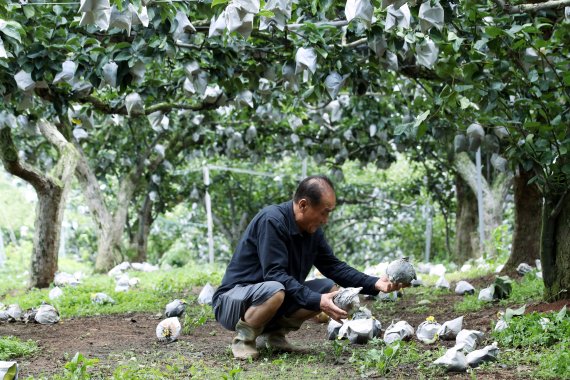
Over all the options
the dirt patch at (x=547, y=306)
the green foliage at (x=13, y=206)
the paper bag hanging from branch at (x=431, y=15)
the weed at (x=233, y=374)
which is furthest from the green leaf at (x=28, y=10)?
the green foliage at (x=13, y=206)

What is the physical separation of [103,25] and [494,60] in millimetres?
2094

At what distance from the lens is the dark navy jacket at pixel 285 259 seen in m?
3.57

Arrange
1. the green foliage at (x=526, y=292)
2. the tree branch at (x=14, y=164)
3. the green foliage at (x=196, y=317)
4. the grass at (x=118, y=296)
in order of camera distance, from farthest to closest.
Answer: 1. the tree branch at (x=14, y=164)
2. the grass at (x=118, y=296)
3. the green foliage at (x=526, y=292)
4. the green foliage at (x=196, y=317)

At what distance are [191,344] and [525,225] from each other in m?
3.31

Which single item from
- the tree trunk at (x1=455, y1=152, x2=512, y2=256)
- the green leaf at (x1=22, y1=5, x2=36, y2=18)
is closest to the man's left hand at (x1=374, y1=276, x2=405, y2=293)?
the green leaf at (x1=22, y1=5, x2=36, y2=18)

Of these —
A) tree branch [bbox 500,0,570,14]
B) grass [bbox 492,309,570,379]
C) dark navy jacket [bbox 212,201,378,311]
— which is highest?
tree branch [bbox 500,0,570,14]

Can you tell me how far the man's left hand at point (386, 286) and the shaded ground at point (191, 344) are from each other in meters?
0.37

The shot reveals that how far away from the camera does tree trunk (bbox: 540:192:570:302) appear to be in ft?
14.5

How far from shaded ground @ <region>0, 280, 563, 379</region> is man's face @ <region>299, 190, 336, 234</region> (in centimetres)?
64

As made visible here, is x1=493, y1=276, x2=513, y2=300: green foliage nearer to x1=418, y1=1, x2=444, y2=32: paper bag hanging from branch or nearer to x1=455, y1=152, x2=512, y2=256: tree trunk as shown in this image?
x1=418, y1=1, x2=444, y2=32: paper bag hanging from branch

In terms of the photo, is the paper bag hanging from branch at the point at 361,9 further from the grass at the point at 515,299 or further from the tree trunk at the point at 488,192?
the tree trunk at the point at 488,192

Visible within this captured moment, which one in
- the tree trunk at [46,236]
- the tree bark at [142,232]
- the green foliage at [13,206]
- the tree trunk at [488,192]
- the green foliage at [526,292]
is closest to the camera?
the green foliage at [526,292]

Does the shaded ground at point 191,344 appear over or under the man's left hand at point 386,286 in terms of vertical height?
under

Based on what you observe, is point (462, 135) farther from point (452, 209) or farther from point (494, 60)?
point (452, 209)
